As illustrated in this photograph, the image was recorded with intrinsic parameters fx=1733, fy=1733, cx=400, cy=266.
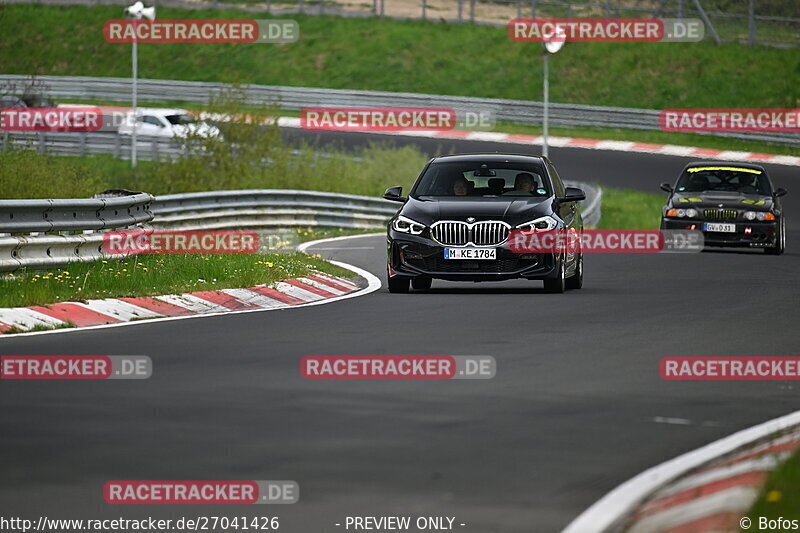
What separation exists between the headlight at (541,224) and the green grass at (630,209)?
1753 cm

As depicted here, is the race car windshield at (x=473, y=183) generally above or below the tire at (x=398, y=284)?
above

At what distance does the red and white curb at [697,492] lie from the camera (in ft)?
22.7

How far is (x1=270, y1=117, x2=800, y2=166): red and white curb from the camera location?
4903cm

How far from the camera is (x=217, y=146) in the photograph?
3850 cm

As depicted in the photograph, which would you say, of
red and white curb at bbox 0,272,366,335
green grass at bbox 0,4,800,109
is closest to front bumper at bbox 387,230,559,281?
red and white curb at bbox 0,272,366,335

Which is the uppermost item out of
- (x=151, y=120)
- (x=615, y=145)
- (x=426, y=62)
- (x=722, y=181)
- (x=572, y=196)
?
(x=426, y=62)

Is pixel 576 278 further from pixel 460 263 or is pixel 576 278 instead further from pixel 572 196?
pixel 460 263

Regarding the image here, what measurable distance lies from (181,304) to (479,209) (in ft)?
11.9

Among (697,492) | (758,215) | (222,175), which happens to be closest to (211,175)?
(222,175)

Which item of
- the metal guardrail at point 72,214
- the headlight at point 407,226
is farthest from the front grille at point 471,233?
the metal guardrail at point 72,214

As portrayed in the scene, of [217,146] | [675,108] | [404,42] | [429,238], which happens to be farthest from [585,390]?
[404,42]

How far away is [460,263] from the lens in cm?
1884

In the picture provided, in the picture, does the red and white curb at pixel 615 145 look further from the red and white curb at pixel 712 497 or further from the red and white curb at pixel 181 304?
the red and white curb at pixel 712 497

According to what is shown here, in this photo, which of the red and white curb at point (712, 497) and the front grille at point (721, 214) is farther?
the front grille at point (721, 214)
